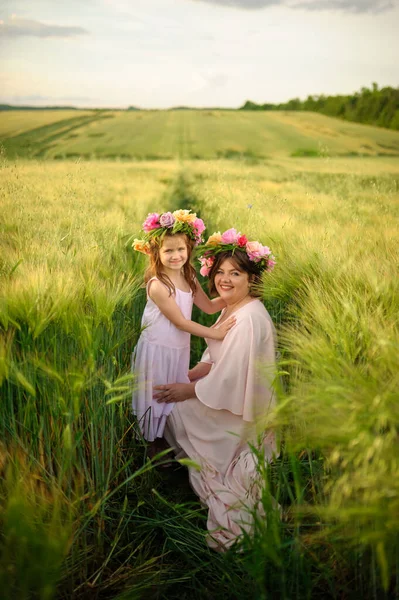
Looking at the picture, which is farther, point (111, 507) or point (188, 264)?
point (188, 264)

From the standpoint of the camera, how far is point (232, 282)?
93.0 inches

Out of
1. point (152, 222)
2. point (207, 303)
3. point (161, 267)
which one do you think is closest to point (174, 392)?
point (207, 303)

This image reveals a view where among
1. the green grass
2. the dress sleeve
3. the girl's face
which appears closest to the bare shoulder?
the girl's face

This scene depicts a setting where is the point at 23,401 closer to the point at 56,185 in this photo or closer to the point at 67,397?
the point at 67,397

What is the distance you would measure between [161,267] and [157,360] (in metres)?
0.52

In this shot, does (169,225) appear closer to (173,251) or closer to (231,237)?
(173,251)

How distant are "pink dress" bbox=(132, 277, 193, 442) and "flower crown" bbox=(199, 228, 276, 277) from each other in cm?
29

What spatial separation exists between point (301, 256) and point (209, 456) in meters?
1.04

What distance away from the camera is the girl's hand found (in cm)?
224

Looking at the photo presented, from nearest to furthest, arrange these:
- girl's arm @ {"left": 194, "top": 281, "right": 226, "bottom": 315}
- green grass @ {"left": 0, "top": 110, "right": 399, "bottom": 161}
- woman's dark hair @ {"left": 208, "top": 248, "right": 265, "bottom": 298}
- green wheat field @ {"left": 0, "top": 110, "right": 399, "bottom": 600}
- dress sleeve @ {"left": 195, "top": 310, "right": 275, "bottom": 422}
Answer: green wheat field @ {"left": 0, "top": 110, "right": 399, "bottom": 600} < dress sleeve @ {"left": 195, "top": 310, "right": 275, "bottom": 422} < woman's dark hair @ {"left": 208, "top": 248, "right": 265, "bottom": 298} < girl's arm @ {"left": 194, "top": 281, "right": 226, "bottom": 315} < green grass @ {"left": 0, "top": 110, "right": 399, "bottom": 161}

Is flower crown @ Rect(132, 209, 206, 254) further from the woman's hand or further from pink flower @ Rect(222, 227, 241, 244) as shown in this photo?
the woman's hand

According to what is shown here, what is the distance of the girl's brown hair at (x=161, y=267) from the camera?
97.4 inches

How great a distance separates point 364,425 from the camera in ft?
3.18

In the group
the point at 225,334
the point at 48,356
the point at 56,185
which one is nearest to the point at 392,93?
the point at 56,185
